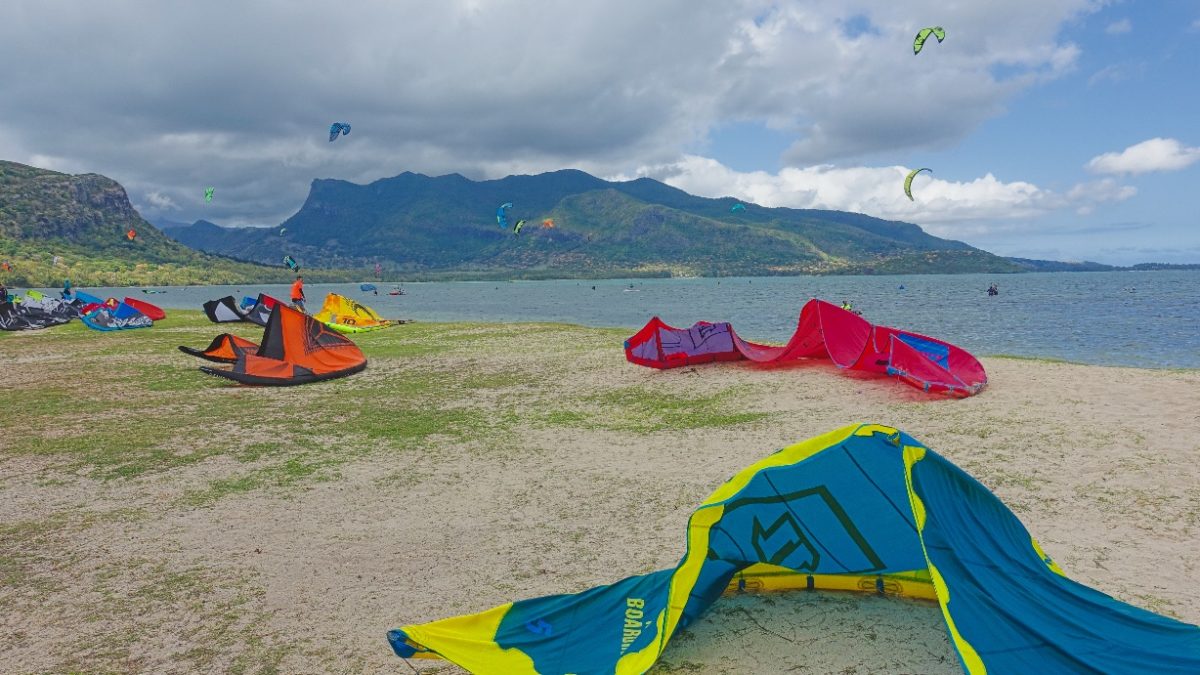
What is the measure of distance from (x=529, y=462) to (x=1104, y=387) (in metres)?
13.8

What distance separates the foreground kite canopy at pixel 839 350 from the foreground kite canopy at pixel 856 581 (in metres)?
10.6

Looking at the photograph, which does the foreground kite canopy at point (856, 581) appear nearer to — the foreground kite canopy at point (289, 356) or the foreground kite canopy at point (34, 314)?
the foreground kite canopy at point (289, 356)

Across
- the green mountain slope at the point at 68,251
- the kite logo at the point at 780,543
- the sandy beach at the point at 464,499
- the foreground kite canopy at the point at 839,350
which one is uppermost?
the green mountain slope at the point at 68,251

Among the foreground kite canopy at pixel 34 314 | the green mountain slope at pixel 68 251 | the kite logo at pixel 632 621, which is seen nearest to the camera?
the kite logo at pixel 632 621

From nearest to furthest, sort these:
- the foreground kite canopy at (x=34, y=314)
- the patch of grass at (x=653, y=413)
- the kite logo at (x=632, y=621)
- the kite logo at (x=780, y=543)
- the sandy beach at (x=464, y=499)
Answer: the kite logo at (x=632, y=621)
the sandy beach at (x=464, y=499)
the kite logo at (x=780, y=543)
the patch of grass at (x=653, y=413)
the foreground kite canopy at (x=34, y=314)

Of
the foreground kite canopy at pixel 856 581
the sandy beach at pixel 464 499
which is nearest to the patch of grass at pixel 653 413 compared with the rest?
the sandy beach at pixel 464 499

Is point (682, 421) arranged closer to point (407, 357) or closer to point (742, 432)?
point (742, 432)

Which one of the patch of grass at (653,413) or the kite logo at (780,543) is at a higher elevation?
the kite logo at (780,543)

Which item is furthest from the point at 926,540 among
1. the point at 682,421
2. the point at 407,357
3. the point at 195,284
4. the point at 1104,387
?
the point at 195,284

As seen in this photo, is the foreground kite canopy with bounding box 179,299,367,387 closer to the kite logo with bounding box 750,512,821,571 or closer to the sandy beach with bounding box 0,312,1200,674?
the sandy beach with bounding box 0,312,1200,674

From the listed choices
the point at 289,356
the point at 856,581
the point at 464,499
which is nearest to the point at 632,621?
the point at 856,581

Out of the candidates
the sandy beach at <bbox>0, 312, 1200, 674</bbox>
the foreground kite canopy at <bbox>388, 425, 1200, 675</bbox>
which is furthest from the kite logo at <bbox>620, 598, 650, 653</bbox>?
the sandy beach at <bbox>0, 312, 1200, 674</bbox>

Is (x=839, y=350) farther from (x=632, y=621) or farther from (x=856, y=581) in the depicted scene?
(x=632, y=621)

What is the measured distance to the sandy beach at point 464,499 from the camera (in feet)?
20.1
